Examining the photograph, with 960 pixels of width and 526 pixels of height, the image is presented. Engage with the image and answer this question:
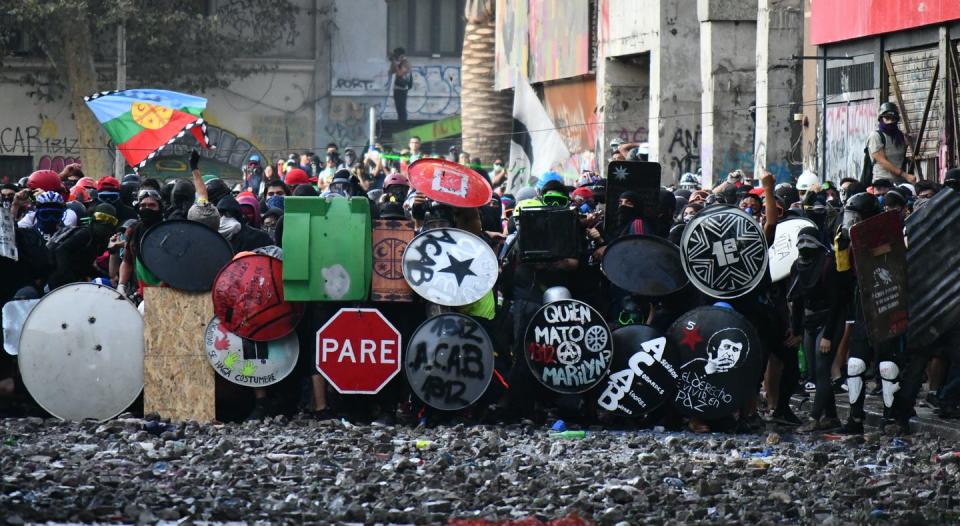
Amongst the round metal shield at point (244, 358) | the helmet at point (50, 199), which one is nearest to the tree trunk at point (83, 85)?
the helmet at point (50, 199)

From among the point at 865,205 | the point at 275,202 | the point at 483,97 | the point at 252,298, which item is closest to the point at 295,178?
the point at 275,202

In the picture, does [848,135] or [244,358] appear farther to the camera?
[848,135]

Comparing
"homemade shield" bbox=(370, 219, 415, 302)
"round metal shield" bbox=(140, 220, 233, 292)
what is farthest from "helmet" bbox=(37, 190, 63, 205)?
"homemade shield" bbox=(370, 219, 415, 302)

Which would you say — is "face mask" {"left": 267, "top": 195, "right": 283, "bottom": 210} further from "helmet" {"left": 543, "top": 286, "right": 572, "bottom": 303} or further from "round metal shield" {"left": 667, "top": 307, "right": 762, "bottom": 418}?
"round metal shield" {"left": 667, "top": 307, "right": 762, "bottom": 418}

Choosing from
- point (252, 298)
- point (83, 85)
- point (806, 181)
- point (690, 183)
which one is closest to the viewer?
point (252, 298)

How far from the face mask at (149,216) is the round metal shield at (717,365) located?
3.74 metres

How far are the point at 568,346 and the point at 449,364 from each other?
2.68 ft

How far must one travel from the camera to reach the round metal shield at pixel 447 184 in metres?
12.3

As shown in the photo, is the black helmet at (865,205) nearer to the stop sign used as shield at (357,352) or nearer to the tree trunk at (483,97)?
the stop sign used as shield at (357,352)

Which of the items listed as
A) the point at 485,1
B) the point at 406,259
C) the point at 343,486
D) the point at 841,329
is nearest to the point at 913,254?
the point at 841,329

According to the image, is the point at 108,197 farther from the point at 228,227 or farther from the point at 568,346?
the point at 568,346

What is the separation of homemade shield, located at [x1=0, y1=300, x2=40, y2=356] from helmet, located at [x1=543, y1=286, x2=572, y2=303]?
3.61 meters

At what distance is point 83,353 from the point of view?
39.1 ft

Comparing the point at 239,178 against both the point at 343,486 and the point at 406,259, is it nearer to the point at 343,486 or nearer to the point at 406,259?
the point at 406,259
